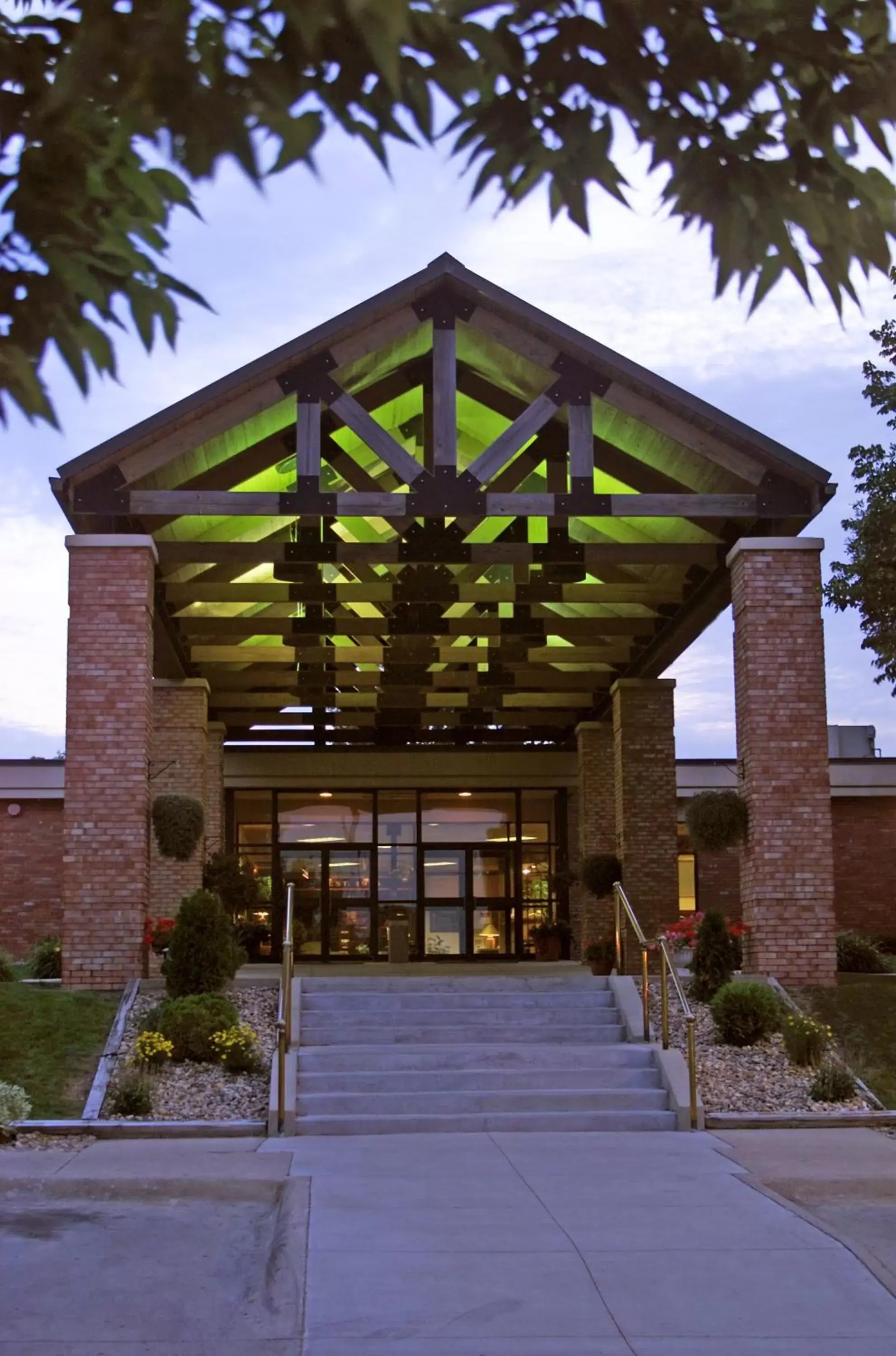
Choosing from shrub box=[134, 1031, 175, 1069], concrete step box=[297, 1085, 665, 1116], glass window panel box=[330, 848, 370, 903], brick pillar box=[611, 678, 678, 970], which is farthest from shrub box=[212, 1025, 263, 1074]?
glass window panel box=[330, 848, 370, 903]

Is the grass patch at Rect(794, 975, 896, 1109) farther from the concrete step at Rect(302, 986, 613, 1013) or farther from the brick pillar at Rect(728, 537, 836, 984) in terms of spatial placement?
the concrete step at Rect(302, 986, 613, 1013)

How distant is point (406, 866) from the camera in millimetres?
25859

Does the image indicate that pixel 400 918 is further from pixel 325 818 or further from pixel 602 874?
pixel 602 874

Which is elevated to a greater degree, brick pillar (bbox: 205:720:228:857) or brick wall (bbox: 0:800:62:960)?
brick pillar (bbox: 205:720:228:857)

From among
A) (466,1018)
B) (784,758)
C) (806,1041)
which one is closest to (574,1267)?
(806,1041)

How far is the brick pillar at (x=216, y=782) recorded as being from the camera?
73.7 ft

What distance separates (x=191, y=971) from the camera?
13.0 metres

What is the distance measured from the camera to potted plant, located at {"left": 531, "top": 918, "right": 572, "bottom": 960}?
81.6 ft

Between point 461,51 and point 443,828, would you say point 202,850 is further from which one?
point 461,51

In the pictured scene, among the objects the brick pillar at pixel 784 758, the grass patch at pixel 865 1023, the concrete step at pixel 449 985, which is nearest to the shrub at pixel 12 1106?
the concrete step at pixel 449 985

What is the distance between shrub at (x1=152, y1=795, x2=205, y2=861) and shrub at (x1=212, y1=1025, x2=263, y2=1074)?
8.98ft

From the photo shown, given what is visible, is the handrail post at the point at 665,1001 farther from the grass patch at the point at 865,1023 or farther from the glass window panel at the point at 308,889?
the glass window panel at the point at 308,889

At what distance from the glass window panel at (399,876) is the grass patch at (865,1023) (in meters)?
12.1

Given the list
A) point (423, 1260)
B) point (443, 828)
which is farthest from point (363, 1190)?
point (443, 828)
